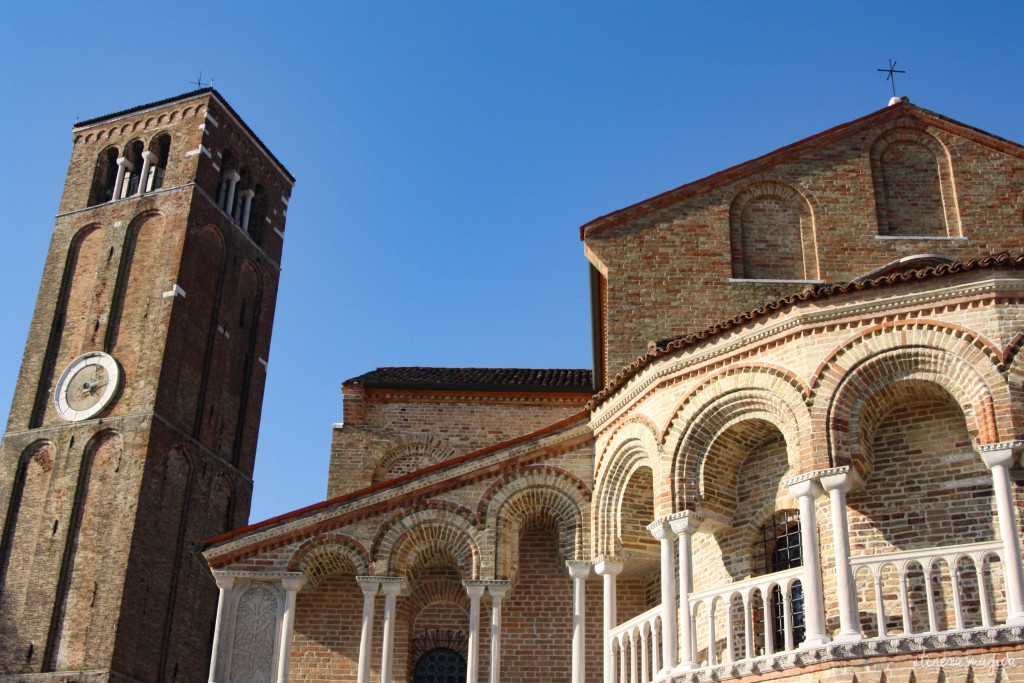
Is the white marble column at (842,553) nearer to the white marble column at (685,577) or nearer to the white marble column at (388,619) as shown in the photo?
the white marble column at (685,577)

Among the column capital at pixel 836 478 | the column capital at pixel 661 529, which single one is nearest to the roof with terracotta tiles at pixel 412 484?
the column capital at pixel 661 529

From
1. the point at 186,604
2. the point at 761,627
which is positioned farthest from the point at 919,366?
the point at 186,604

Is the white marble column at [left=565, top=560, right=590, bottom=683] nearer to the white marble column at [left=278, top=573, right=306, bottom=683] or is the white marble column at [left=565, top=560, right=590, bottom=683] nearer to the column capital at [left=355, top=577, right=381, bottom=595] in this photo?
the column capital at [left=355, top=577, right=381, bottom=595]

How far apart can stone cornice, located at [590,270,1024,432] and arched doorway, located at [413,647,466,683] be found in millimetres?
4474

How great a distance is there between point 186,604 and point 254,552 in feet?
47.7

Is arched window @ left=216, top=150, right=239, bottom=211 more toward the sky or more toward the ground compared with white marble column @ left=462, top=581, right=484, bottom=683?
more toward the sky

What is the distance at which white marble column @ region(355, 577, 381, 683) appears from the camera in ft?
45.9

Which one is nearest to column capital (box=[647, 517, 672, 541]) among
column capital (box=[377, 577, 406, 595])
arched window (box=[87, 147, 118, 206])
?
column capital (box=[377, 577, 406, 595])

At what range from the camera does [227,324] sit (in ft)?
107

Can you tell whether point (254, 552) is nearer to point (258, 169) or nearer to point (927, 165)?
point (927, 165)

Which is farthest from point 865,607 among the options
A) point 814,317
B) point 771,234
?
point 771,234

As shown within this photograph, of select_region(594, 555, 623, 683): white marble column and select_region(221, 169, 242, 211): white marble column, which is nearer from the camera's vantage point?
select_region(594, 555, 623, 683): white marble column

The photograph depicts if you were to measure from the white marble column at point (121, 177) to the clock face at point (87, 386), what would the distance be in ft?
19.4

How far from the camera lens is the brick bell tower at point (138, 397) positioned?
86.1ft
